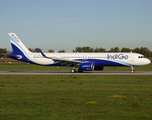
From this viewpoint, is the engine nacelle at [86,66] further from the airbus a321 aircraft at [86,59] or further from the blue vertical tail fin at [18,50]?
Answer: the blue vertical tail fin at [18,50]

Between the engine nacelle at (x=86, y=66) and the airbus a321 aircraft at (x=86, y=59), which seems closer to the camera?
the engine nacelle at (x=86, y=66)

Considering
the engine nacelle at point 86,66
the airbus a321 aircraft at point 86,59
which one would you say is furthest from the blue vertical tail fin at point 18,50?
the engine nacelle at point 86,66

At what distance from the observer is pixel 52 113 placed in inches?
429

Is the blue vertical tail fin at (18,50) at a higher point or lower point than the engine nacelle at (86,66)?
higher

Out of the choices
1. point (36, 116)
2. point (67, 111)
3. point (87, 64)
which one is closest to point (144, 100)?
point (67, 111)

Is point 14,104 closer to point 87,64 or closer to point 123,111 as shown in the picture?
point 123,111

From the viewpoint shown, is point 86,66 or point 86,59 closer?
point 86,66

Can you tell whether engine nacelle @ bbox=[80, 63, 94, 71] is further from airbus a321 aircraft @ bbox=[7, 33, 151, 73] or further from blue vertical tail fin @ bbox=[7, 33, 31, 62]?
blue vertical tail fin @ bbox=[7, 33, 31, 62]

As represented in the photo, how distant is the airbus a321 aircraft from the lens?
42188 mm

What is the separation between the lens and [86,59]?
43.9 metres

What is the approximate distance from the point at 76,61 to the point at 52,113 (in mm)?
31552

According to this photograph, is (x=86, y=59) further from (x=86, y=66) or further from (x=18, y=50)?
(x=18, y=50)

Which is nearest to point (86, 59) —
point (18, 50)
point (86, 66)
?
point (86, 66)

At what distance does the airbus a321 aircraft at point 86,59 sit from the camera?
138 ft
